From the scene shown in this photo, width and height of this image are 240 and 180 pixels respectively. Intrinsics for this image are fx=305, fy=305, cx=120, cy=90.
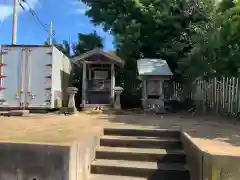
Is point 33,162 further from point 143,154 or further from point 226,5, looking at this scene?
point 226,5

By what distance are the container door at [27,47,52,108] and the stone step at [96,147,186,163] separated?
6.64 m

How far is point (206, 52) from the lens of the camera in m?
12.5

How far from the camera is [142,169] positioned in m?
5.19

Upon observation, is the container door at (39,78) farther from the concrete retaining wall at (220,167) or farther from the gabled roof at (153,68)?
the concrete retaining wall at (220,167)

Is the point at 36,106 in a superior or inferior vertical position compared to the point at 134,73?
inferior

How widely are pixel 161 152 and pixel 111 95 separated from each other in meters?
8.61

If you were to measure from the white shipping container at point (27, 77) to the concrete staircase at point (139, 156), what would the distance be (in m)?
6.01

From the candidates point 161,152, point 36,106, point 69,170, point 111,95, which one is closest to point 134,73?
point 111,95

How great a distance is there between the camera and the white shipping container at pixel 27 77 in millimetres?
11938

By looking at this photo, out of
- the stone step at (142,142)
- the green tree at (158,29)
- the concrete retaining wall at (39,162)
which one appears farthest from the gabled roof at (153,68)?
the concrete retaining wall at (39,162)

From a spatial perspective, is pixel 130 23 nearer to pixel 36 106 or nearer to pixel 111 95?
pixel 111 95

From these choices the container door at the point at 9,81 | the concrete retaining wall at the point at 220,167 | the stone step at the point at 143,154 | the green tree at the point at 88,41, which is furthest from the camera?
the green tree at the point at 88,41

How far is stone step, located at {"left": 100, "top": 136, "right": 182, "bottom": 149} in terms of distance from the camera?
6051 mm

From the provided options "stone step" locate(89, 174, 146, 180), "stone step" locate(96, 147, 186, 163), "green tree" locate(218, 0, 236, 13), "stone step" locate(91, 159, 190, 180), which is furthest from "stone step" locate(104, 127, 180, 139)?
"green tree" locate(218, 0, 236, 13)
